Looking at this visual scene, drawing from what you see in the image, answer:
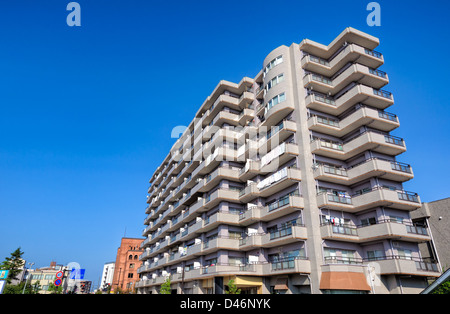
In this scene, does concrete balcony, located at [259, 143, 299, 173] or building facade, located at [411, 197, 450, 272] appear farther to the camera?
building facade, located at [411, 197, 450, 272]

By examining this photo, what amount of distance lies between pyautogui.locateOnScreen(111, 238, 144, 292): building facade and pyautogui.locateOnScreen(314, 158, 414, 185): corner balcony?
306 feet

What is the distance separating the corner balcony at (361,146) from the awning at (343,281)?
1470cm

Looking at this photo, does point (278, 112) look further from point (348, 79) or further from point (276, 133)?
point (348, 79)

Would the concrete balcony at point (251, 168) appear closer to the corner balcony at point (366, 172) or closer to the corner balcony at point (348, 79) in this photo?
the corner balcony at point (366, 172)

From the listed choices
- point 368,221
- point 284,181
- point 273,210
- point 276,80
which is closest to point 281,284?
point 273,210

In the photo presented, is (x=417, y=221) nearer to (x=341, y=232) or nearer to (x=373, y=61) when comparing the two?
(x=341, y=232)

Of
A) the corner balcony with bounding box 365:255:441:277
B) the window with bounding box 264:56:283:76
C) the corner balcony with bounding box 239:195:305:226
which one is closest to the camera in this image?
the corner balcony with bounding box 365:255:441:277

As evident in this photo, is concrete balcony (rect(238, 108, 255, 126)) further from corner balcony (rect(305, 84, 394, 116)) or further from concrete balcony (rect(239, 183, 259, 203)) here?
concrete balcony (rect(239, 183, 259, 203))

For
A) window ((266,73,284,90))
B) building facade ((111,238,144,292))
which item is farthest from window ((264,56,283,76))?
building facade ((111,238,144,292))

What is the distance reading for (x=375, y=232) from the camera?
33000 mm

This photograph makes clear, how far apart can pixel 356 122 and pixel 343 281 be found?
19814mm

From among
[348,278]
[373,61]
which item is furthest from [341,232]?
[373,61]

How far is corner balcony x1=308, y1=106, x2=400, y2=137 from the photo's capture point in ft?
125

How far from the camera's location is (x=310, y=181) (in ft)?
120
